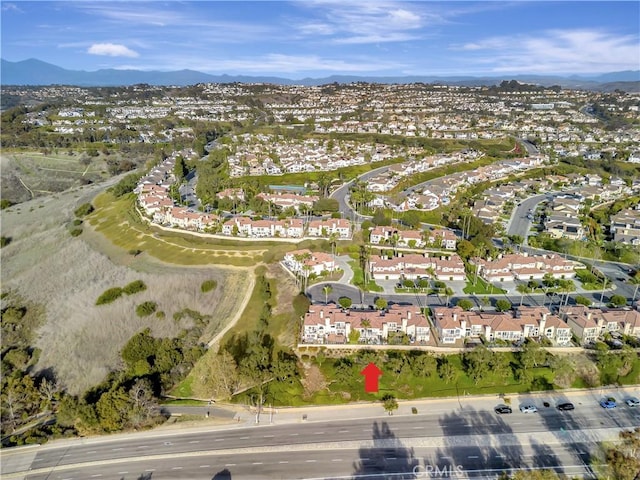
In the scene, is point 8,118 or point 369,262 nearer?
point 369,262

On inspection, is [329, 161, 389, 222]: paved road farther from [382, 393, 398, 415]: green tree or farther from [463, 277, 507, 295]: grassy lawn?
[382, 393, 398, 415]: green tree

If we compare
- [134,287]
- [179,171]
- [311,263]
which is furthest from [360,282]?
[179,171]

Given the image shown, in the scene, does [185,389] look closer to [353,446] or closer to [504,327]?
[353,446]

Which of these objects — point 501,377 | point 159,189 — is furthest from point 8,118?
point 501,377

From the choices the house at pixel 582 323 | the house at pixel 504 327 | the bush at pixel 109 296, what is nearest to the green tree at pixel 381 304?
the house at pixel 504 327

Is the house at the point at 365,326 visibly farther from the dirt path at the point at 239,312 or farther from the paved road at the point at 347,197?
the paved road at the point at 347,197

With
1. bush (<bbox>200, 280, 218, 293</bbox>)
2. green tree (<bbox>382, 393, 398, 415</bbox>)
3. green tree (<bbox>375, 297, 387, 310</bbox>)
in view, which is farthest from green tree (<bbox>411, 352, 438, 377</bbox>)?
bush (<bbox>200, 280, 218, 293</bbox>)

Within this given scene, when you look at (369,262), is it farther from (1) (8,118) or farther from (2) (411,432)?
(1) (8,118)
